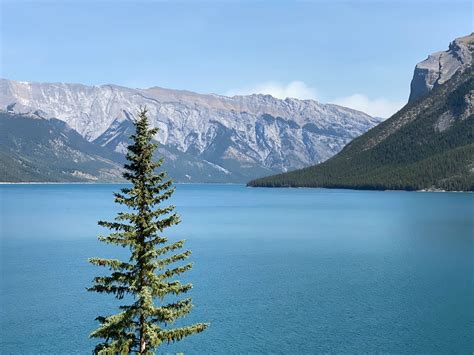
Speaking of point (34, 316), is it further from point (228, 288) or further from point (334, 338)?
point (334, 338)

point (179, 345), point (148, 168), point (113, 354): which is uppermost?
point (148, 168)

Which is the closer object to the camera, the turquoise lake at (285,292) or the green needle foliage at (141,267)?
the green needle foliage at (141,267)

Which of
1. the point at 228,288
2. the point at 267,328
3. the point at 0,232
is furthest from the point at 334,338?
the point at 0,232

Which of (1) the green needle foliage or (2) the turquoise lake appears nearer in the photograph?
(1) the green needle foliage

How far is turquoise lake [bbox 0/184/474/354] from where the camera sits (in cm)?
5672

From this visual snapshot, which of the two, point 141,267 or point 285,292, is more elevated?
point 141,267

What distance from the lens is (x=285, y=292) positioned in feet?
252

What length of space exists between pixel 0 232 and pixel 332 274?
95.5 meters

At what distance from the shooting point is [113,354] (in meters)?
29.4

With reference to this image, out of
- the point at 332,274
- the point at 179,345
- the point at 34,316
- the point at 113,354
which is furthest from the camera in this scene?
the point at 332,274

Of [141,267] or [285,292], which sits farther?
[285,292]

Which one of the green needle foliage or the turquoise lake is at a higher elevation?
the green needle foliage

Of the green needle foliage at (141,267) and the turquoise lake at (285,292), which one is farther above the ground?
the green needle foliage at (141,267)

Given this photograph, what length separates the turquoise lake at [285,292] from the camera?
2233 inches
